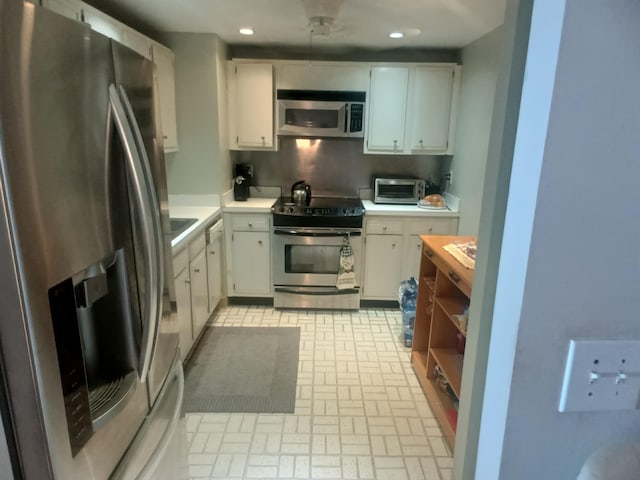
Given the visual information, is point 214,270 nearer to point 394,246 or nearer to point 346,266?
point 346,266

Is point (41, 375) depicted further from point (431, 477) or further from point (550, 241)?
point (431, 477)

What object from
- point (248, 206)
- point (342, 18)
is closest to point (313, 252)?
point (248, 206)

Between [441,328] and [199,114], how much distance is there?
2.45 meters

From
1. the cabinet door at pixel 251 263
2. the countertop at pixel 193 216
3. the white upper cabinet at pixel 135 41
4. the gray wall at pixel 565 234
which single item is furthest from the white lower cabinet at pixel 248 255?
the gray wall at pixel 565 234

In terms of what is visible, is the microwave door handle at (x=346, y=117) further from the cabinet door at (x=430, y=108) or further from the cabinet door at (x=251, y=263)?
the cabinet door at (x=251, y=263)

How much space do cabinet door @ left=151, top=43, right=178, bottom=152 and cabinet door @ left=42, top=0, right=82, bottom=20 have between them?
91cm

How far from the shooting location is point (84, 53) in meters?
0.87

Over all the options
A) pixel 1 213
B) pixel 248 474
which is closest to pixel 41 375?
pixel 1 213

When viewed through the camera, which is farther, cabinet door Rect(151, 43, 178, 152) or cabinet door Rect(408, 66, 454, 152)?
cabinet door Rect(408, 66, 454, 152)

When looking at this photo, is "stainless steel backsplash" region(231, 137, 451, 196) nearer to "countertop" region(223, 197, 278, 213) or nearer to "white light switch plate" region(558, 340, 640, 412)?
"countertop" region(223, 197, 278, 213)

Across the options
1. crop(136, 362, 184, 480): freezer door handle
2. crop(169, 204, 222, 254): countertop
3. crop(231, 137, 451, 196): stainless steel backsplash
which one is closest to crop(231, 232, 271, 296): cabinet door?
crop(169, 204, 222, 254): countertop

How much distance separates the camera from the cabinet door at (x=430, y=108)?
3576 mm

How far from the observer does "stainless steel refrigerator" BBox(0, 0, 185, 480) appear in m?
0.71

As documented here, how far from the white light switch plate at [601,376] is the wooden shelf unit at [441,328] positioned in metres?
1.31
